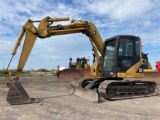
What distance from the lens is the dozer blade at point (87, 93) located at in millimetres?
9761

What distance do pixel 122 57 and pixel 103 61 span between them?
1041 millimetres

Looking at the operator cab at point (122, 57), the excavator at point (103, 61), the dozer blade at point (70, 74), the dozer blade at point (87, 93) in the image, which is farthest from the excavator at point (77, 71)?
the operator cab at point (122, 57)

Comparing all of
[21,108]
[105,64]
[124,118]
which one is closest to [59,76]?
[105,64]

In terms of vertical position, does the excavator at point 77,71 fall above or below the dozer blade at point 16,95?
above

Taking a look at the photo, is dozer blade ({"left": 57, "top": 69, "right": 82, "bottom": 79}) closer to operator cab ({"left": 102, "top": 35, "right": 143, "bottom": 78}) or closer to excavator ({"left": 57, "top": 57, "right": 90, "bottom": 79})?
excavator ({"left": 57, "top": 57, "right": 90, "bottom": 79})

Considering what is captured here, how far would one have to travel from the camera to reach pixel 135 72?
11.0 m

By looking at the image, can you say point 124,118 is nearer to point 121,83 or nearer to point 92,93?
point 92,93

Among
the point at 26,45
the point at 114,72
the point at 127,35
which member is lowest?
the point at 114,72

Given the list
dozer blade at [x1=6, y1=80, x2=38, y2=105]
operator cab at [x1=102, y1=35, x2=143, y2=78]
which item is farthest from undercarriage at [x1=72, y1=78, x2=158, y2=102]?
dozer blade at [x1=6, y1=80, x2=38, y2=105]

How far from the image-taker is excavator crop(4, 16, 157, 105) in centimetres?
966

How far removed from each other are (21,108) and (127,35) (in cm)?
574

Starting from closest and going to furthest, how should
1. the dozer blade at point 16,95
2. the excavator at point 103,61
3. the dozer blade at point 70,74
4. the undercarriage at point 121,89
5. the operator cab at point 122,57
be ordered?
the dozer blade at point 16,95
the excavator at point 103,61
the undercarriage at point 121,89
the operator cab at point 122,57
the dozer blade at point 70,74

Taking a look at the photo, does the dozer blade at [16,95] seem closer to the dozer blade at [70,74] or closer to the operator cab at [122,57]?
the operator cab at [122,57]

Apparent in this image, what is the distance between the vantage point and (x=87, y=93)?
10.6 m
